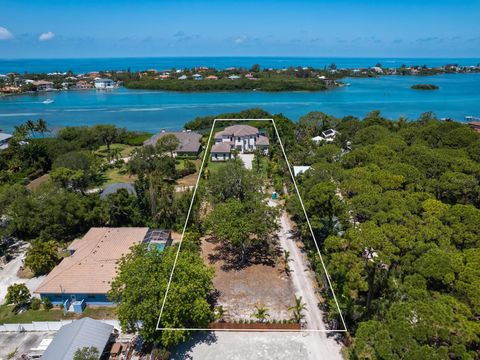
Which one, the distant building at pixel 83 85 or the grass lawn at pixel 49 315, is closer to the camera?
the grass lawn at pixel 49 315

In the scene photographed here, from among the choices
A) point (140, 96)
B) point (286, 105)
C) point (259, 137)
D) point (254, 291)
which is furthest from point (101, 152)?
point (140, 96)

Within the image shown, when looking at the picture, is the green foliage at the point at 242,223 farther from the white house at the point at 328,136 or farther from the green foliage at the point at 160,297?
the white house at the point at 328,136

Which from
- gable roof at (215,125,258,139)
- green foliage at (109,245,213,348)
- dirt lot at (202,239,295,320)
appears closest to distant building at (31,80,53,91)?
gable roof at (215,125,258,139)

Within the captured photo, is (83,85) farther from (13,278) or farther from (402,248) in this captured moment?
(402,248)

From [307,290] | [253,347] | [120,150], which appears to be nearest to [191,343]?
[253,347]

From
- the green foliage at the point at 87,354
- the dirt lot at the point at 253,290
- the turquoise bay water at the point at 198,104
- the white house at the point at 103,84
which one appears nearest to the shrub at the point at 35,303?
the green foliage at the point at 87,354

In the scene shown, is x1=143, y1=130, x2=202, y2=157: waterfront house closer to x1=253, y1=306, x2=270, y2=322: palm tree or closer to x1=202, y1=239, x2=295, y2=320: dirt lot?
x1=202, y1=239, x2=295, y2=320: dirt lot

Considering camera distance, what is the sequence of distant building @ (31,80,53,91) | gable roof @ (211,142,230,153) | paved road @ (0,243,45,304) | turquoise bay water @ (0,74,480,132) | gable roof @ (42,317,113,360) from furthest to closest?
distant building @ (31,80,53,91) < turquoise bay water @ (0,74,480,132) < gable roof @ (211,142,230,153) < paved road @ (0,243,45,304) < gable roof @ (42,317,113,360)

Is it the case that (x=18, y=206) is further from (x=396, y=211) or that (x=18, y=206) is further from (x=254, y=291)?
(x=396, y=211)
